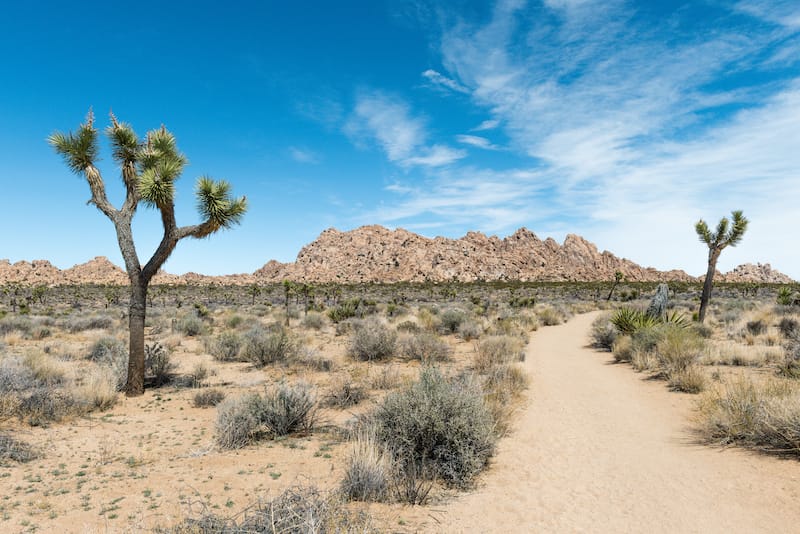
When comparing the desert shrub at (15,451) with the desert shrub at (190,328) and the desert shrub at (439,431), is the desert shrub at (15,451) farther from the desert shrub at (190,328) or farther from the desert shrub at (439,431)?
the desert shrub at (190,328)

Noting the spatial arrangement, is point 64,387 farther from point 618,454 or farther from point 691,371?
point 691,371

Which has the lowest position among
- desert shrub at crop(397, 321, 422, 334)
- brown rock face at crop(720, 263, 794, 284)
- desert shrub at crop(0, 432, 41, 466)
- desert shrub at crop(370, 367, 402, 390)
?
desert shrub at crop(0, 432, 41, 466)

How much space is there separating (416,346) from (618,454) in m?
8.66

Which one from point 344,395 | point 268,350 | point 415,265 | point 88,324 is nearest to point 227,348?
point 268,350

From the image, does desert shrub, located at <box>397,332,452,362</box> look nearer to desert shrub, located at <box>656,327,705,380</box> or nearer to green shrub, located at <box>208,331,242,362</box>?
green shrub, located at <box>208,331,242,362</box>

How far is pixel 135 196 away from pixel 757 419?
12.8 metres

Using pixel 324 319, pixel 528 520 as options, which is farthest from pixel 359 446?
pixel 324 319

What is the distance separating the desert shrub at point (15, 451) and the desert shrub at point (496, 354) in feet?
30.8

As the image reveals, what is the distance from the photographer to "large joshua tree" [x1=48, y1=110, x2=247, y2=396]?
408 inches

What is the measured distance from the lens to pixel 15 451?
6.52m

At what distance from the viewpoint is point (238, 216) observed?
11.2 metres

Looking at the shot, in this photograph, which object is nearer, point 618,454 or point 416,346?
point 618,454

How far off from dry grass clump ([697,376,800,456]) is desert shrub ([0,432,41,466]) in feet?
33.1

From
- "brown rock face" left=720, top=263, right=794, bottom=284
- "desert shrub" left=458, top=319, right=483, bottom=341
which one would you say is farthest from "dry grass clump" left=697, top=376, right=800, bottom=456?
"brown rock face" left=720, top=263, right=794, bottom=284
